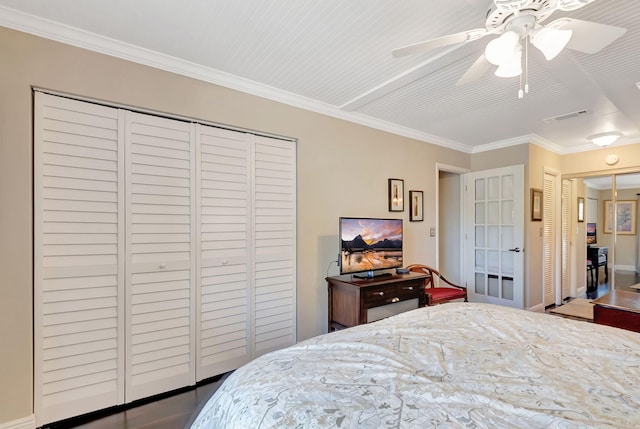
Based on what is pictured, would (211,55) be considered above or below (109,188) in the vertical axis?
above

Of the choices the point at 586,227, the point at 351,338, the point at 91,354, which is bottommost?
the point at 91,354

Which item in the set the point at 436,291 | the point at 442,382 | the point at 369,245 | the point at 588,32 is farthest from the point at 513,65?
the point at 436,291

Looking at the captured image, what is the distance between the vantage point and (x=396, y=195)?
12.3 feet

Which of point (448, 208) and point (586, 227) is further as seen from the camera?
point (448, 208)

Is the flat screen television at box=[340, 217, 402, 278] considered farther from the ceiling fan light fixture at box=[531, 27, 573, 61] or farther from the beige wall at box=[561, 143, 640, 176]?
the beige wall at box=[561, 143, 640, 176]

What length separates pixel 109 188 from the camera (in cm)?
209

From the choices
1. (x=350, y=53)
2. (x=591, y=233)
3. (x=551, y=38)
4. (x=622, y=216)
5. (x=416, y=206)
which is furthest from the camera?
(x=591, y=233)

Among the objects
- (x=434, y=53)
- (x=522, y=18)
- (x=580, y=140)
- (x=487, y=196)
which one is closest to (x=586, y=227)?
(x=580, y=140)

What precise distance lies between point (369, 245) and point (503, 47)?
1.93 m

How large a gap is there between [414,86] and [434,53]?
1.72 ft

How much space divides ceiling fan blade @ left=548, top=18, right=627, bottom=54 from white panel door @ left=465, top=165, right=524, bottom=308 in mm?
2954

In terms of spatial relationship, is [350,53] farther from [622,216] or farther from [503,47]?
[622,216]

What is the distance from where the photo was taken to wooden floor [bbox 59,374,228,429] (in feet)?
6.42

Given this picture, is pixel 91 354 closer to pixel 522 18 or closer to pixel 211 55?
pixel 211 55
